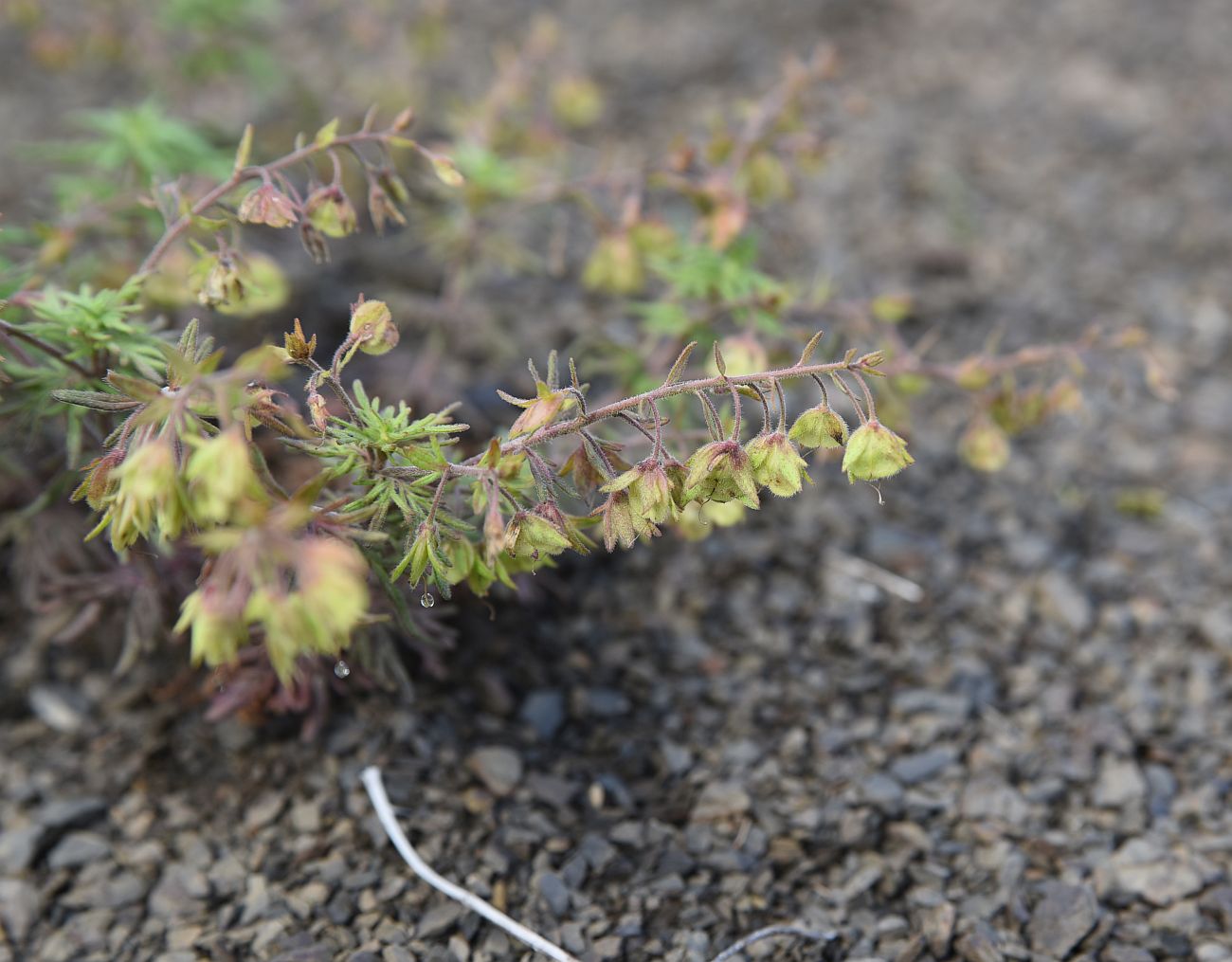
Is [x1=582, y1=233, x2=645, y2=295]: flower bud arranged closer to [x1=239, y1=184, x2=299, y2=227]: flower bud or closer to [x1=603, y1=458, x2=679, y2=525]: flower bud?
[x1=239, y1=184, x2=299, y2=227]: flower bud

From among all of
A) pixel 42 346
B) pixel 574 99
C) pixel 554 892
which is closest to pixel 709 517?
pixel 554 892

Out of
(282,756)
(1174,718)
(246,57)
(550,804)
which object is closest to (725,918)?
(550,804)

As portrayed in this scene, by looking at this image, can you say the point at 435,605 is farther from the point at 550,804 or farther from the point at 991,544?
the point at 991,544

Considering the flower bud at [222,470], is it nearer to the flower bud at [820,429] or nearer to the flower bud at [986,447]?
the flower bud at [820,429]

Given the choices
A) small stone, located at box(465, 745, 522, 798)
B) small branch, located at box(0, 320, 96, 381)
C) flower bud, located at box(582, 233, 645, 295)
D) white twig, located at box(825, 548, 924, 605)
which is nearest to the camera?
small branch, located at box(0, 320, 96, 381)

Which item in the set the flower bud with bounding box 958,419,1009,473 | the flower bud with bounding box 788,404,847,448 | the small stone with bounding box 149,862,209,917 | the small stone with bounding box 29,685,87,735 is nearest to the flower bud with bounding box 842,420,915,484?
the flower bud with bounding box 788,404,847,448

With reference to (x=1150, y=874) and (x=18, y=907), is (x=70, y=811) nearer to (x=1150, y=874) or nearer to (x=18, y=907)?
(x=18, y=907)
